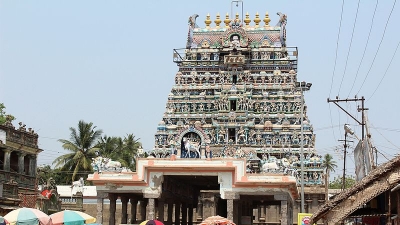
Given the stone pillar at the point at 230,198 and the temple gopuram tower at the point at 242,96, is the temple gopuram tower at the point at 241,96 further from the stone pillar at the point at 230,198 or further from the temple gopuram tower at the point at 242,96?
the stone pillar at the point at 230,198

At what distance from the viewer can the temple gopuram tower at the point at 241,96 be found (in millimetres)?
55562

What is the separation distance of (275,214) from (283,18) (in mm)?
21384

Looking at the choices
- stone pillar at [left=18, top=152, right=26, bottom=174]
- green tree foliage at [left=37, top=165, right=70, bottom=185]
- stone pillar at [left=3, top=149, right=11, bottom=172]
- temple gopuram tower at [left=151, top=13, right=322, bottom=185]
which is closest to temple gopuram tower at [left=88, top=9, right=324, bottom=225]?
temple gopuram tower at [left=151, top=13, right=322, bottom=185]

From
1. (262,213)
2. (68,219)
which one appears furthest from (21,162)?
(68,219)

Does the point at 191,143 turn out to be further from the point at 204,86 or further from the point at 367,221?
the point at 204,86

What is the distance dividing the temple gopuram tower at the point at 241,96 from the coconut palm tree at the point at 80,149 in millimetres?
5712

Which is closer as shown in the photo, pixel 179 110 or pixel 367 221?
pixel 367 221

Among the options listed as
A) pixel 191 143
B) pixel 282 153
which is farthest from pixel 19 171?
pixel 282 153

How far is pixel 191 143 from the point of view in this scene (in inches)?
1319

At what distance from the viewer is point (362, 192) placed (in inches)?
477

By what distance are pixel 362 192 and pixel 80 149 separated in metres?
47.1

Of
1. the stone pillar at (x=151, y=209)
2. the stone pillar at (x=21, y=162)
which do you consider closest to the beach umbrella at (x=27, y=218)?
the stone pillar at (x=151, y=209)

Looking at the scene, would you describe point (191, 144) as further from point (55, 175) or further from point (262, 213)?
point (55, 175)

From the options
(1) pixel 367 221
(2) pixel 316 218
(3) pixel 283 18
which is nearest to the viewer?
(2) pixel 316 218
